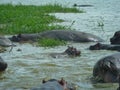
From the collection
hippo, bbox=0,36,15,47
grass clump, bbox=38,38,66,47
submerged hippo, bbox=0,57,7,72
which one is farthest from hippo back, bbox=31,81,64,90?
hippo, bbox=0,36,15,47

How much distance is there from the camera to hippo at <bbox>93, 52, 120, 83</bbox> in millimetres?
6746

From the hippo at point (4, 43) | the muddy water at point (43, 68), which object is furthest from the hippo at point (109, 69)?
the hippo at point (4, 43)

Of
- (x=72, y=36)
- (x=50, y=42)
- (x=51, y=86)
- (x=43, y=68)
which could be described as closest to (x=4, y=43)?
(x=50, y=42)

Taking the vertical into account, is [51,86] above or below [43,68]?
above

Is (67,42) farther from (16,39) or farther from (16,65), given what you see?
(16,65)

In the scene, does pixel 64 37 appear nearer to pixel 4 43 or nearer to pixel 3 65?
pixel 4 43

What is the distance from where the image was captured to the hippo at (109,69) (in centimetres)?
675

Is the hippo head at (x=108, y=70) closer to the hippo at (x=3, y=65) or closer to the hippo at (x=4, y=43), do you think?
the hippo at (x=3, y=65)

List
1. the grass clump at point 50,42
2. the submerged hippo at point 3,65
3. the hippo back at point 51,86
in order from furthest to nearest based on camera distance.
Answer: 1. the grass clump at point 50,42
2. the submerged hippo at point 3,65
3. the hippo back at point 51,86

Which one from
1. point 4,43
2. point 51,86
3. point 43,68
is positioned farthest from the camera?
point 4,43

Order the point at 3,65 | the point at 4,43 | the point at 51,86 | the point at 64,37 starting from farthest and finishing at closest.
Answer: the point at 64,37 → the point at 4,43 → the point at 3,65 → the point at 51,86

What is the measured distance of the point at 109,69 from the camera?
6.73 metres

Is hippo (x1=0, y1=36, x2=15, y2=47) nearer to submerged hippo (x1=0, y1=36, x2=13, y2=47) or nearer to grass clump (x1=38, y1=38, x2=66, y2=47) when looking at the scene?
submerged hippo (x1=0, y1=36, x2=13, y2=47)

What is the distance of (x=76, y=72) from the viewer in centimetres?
791
